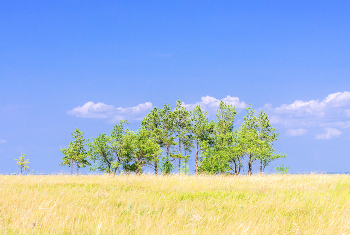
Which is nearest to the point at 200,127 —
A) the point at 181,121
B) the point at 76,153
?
the point at 181,121

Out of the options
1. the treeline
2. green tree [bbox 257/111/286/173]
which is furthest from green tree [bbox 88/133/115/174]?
green tree [bbox 257/111/286/173]

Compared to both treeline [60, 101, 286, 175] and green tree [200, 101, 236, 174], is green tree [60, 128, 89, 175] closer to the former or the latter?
treeline [60, 101, 286, 175]

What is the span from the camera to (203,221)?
6020 millimetres

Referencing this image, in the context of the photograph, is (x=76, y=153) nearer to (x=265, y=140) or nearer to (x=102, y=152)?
(x=102, y=152)

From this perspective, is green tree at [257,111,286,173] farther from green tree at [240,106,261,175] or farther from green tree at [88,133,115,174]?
green tree at [88,133,115,174]

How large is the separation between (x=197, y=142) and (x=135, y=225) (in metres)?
46.3

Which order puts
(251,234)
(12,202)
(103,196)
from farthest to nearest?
1. (103,196)
2. (12,202)
3. (251,234)

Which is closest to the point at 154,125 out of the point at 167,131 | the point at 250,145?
the point at 167,131

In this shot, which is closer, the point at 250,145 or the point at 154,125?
the point at 250,145

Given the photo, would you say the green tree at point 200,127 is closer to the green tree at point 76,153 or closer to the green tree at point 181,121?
the green tree at point 181,121

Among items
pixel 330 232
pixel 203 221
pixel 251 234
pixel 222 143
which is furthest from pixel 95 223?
pixel 222 143

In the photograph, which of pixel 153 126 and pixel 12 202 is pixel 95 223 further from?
pixel 153 126

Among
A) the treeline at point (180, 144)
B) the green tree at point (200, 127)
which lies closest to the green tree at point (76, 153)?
the treeline at point (180, 144)

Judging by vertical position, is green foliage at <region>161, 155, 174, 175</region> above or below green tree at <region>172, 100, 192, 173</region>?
below
